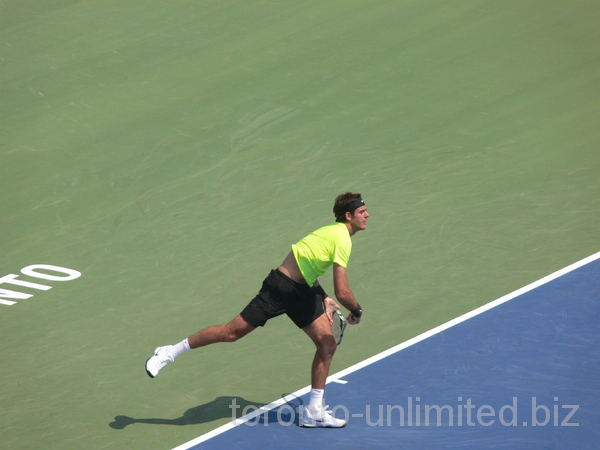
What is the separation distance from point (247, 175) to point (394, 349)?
4.59 meters

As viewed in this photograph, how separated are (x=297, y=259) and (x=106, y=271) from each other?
13.0 feet

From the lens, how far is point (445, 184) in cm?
1213

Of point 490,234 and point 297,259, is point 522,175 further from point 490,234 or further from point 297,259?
point 297,259

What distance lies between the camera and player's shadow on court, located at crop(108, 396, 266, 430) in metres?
7.90

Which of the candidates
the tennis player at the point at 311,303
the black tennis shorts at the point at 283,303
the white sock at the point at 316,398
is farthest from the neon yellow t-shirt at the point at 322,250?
the white sock at the point at 316,398

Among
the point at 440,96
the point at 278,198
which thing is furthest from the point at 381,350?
the point at 440,96

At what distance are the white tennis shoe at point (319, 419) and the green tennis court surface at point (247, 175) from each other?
0.70 meters

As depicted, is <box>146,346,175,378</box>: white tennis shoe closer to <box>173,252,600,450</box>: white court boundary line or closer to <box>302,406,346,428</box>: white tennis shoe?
<box>173,252,600,450</box>: white court boundary line

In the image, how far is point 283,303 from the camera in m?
7.62

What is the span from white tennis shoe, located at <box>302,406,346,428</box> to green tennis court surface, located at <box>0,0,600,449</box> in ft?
2.28

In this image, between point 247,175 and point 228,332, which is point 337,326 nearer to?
point 228,332

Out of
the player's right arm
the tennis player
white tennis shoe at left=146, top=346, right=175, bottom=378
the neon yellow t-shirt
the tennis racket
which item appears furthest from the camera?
white tennis shoe at left=146, top=346, right=175, bottom=378

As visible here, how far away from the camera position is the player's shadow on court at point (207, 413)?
7902mm

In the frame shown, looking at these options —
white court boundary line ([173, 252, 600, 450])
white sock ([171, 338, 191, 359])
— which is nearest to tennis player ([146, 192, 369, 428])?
white sock ([171, 338, 191, 359])
